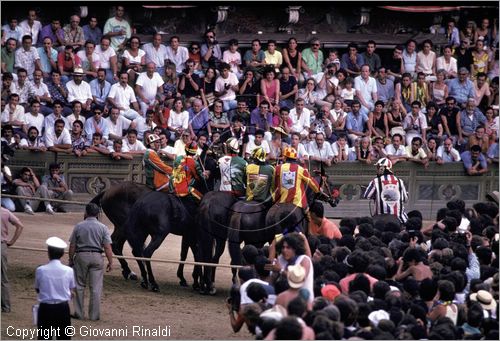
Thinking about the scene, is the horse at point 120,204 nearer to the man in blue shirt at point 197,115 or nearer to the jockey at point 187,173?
the jockey at point 187,173

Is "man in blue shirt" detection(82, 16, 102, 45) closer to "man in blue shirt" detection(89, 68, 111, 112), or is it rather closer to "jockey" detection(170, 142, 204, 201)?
"man in blue shirt" detection(89, 68, 111, 112)

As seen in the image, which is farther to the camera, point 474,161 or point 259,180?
point 474,161

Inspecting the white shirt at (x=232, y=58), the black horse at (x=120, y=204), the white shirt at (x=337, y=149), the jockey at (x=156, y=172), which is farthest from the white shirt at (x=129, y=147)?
the black horse at (x=120, y=204)

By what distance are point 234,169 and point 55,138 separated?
556 cm

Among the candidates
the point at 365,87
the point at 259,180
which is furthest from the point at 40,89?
the point at 259,180

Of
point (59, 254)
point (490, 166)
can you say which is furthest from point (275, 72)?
point (59, 254)

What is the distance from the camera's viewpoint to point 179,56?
29906mm

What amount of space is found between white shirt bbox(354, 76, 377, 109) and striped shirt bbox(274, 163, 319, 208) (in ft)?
24.7

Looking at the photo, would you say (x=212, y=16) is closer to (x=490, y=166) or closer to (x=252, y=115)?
(x=252, y=115)

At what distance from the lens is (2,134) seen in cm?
2750

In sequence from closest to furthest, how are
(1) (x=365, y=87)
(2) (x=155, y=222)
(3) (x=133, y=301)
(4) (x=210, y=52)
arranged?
1. (3) (x=133, y=301)
2. (2) (x=155, y=222)
3. (4) (x=210, y=52)
4. (1) (x=365, y=87)

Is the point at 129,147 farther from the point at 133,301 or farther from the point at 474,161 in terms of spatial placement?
the point at 474,161

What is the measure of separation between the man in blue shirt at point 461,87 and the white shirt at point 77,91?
7274mm

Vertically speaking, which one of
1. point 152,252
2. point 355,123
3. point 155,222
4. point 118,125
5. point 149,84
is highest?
point 149,84
